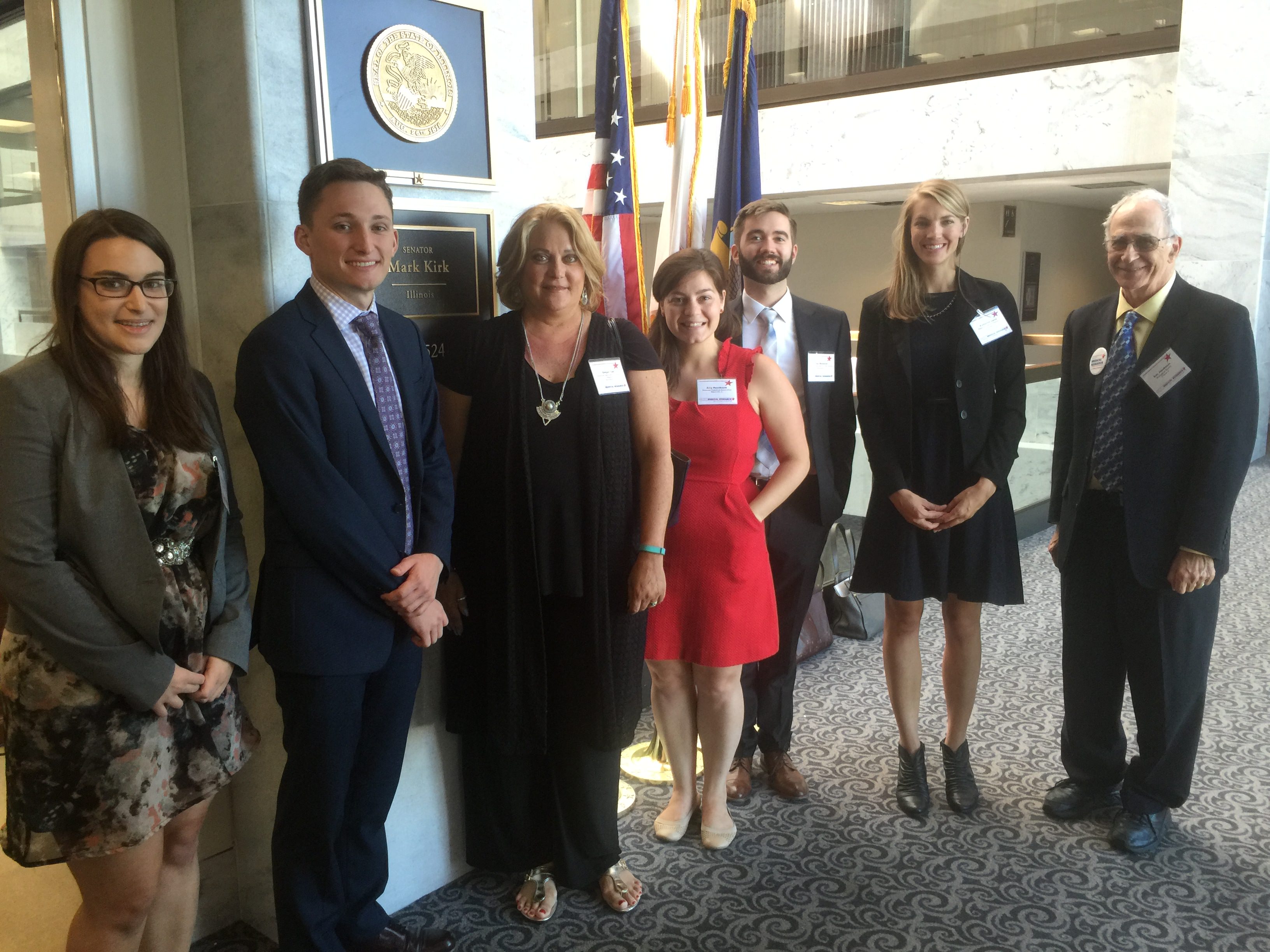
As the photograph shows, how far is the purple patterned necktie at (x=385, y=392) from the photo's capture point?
2074mm

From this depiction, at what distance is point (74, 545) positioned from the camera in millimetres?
1690

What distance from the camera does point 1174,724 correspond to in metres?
2.87

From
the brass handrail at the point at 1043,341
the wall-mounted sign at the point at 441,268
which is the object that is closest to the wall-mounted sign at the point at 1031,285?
the brass handrail at the point at 1043,341

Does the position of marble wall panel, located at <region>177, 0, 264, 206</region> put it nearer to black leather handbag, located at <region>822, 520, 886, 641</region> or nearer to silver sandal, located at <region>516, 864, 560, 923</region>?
silver sandal, located at <region>516, 864, 560, 923</region>

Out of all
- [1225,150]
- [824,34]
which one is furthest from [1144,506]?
[824,34]

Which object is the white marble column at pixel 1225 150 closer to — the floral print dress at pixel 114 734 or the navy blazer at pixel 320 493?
the navy blazer at pixel 320 493

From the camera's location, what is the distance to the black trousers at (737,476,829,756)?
10.4 feet

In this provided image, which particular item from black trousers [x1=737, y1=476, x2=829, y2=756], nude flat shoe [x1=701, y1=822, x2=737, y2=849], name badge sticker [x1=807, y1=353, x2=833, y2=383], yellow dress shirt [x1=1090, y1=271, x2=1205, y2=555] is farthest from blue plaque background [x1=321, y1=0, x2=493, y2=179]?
nude flat shoe [x1=701, y1=822, x2=737, y2=849]

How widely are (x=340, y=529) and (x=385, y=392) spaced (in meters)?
0.32

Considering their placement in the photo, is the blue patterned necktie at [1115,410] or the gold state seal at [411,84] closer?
the gold state seal at [411,84]

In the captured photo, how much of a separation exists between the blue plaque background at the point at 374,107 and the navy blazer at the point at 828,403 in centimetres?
104

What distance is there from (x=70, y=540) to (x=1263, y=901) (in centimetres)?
303

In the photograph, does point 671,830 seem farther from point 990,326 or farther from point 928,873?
point 990,326

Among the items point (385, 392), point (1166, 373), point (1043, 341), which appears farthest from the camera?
point (1043, 341)
